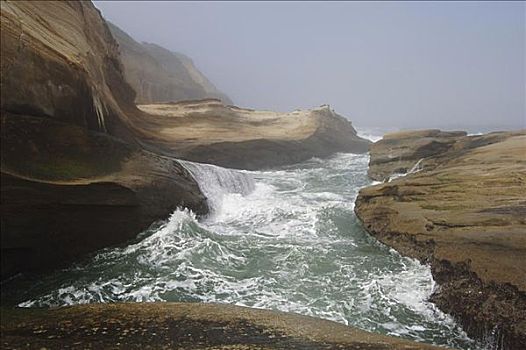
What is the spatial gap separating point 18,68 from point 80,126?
6.30 ft

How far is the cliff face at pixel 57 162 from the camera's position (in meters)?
7.21

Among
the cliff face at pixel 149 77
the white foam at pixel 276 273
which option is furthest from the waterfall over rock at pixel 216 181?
the cliff face at pixel 149 77

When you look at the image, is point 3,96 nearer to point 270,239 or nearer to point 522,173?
point 270,239

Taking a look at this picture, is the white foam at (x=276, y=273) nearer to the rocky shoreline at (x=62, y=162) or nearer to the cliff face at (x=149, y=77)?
the rocky shoreline at (x=62, y=162)

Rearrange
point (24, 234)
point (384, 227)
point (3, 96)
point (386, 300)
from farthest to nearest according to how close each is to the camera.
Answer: point (384, 227), point (24, 234), point (3, 96), point (386, 300)

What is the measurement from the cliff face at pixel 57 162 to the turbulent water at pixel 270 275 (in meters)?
0.49

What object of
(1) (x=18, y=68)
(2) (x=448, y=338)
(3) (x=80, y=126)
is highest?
(1) (x=18, y=68)

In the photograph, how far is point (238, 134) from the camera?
23.3m

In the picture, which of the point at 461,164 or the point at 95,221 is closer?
the point at 95,221

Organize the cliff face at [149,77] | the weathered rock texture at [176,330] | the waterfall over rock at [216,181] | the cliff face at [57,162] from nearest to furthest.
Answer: the weathered rock texture at [176,330], the cliff face at [57,162], the waterfall over rock at [216,181], the cliff face at [149,77]

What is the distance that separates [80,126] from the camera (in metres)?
8.80

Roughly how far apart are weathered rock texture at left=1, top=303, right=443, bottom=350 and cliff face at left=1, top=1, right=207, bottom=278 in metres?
2.41

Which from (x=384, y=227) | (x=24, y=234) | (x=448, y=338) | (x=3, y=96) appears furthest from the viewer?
(x=384, y=227)

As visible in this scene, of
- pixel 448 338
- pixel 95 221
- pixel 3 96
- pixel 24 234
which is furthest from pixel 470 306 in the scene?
pixel 3 96
